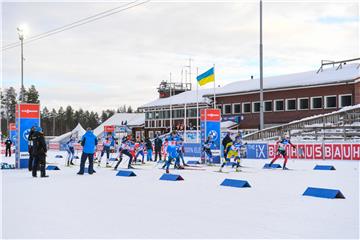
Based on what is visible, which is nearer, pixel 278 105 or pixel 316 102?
pixel 316 102

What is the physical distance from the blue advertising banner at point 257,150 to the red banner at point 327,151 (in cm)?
221

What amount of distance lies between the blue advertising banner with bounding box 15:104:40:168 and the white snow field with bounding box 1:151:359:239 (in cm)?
714

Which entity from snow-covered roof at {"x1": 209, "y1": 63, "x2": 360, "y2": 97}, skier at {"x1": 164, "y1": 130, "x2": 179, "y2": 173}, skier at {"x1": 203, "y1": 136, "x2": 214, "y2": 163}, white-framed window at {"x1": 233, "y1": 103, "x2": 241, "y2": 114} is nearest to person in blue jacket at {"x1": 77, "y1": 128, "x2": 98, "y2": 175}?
skier at {"x1": 164, "y1": 130, "x2": 179, "y2": 173}

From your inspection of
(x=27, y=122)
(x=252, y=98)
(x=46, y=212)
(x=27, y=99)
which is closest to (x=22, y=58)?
(x=27, y=122)

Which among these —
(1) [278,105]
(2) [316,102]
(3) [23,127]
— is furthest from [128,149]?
(1) [278,105]

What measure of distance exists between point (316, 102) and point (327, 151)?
17.6m

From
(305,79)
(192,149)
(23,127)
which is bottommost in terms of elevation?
(192,149)

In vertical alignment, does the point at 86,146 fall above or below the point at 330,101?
below

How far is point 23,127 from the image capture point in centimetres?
2245

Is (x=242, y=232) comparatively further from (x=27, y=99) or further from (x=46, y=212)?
(x=27, y=99)

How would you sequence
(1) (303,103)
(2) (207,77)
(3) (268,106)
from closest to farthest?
(2) (207,77) → (1) (303,103) → (3) (268,106)

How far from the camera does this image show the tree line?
138 meters

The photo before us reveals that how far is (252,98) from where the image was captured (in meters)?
51.8

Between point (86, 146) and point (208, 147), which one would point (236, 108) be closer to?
point (208, 147)
